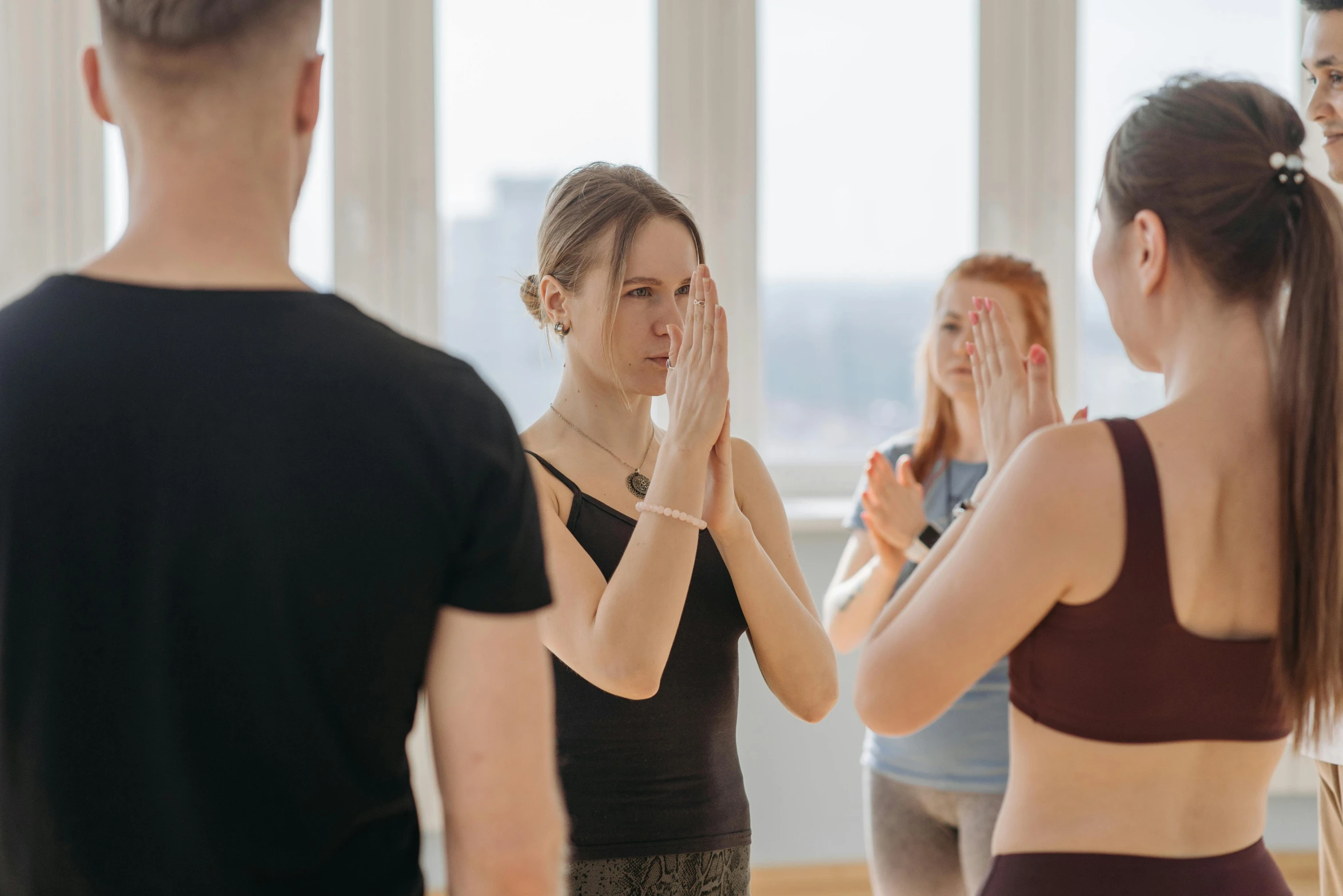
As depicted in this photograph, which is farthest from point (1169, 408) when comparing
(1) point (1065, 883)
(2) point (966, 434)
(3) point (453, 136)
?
(3) point (453, 136)

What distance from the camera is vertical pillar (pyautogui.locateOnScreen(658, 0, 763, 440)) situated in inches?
126

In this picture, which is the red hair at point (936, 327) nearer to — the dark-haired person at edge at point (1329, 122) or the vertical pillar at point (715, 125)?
the dark-haired person at edge at point (1329, 122)

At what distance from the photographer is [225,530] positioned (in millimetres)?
648

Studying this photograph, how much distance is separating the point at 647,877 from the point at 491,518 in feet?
2.63

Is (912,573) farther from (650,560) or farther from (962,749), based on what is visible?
(650,560)

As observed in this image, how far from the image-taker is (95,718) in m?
0.67

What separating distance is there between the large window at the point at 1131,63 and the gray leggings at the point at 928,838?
186 cm

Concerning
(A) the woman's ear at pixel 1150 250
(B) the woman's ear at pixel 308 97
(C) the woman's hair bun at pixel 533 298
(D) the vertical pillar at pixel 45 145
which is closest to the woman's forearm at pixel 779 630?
(C) the woman's hair bun at pixel 533 298

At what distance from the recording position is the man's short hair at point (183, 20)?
0.67 meters

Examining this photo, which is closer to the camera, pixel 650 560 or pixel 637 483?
pixel 650 560

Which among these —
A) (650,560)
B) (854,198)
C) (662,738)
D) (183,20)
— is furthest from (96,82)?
(854,198)

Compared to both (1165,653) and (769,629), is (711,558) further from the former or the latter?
(1165,653)

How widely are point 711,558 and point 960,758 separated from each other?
0.80 metres

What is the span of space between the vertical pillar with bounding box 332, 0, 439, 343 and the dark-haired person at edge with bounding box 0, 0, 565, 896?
95.8 inches
